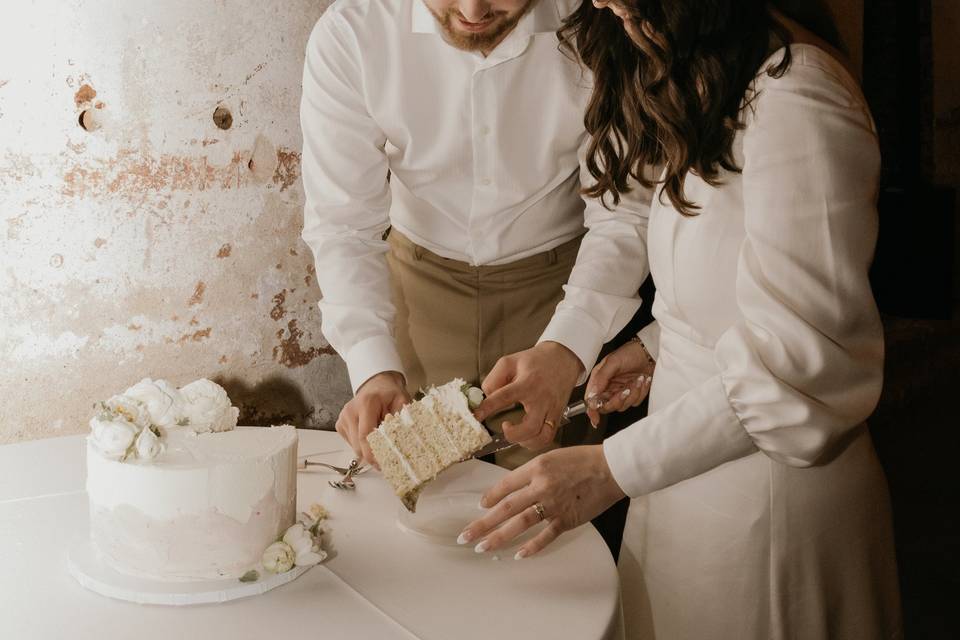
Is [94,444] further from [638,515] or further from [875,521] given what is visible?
[875,521]

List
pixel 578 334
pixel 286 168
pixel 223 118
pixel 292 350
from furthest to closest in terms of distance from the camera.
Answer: pixel 292 350
pixel 286 168
pixel 223 118
pixel 578 334

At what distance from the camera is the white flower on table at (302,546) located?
164 cm

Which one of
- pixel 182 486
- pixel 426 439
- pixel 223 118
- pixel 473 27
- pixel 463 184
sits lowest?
pixel 426 439

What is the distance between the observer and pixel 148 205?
9.34 ft

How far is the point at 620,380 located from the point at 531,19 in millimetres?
832

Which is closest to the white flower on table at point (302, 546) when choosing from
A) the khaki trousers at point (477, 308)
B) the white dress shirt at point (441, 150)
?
the white dress shirt at point (441, 150)

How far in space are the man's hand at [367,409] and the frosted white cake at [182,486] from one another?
373 mm

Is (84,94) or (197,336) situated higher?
(84,94)

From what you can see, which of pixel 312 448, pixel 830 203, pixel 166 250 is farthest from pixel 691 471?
pixel 166 250

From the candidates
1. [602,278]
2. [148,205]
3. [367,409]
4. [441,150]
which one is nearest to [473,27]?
[441,150]

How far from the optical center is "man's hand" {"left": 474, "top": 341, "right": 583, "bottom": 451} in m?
2.05

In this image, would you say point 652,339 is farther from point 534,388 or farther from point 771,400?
point 771,400

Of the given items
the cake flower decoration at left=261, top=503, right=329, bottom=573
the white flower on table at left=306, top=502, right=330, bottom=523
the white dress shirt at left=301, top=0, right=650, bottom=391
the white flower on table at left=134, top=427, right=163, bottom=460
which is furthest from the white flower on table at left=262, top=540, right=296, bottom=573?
the white dress shirt at left=301, top=0, right=650, bottom=391

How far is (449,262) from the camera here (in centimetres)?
259
